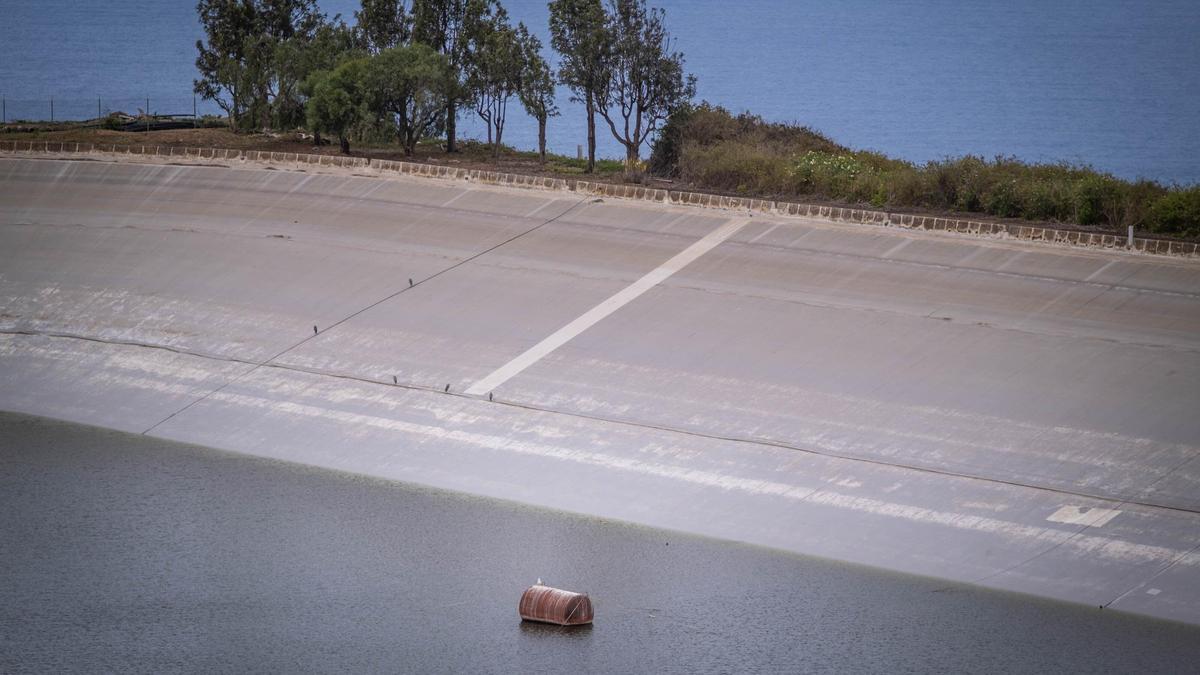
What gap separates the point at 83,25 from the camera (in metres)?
182

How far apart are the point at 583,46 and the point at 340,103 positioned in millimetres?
8386

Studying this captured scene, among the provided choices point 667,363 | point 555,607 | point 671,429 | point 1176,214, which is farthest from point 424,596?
point 1176,214

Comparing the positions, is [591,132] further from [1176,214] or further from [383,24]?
[1176,214]

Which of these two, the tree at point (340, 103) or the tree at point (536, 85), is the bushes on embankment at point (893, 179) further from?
the tree at point (340, 103)

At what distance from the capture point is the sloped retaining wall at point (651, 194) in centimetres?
3844

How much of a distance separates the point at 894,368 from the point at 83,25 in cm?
16888

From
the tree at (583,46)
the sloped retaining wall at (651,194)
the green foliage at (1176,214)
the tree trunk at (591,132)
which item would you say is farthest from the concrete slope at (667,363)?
the tree at (583,46)

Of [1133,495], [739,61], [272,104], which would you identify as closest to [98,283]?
[272,104]

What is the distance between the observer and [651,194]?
4406 centimetres

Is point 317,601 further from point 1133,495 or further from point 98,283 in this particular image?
point 98,283

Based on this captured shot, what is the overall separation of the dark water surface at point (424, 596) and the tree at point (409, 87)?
2254 cm

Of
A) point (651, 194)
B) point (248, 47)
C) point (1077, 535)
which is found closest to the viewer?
point (1077, 535)

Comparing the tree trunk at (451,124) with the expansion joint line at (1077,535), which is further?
the tree trunk at (451,124)

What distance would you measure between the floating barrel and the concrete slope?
328 cm
